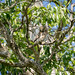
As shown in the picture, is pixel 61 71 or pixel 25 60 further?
pixel 61 71

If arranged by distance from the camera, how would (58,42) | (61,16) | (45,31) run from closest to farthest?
1. (61,16)
2. (58,42)
3. (45,31)

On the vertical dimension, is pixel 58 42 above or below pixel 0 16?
below

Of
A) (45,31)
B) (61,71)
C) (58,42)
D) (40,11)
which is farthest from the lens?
(45,31)

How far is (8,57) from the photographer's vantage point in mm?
2631

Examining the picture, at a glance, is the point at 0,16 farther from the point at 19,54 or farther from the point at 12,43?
the point at 19,54

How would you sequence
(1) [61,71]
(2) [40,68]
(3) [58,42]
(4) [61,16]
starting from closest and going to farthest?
1. (4) [61,16]
2. (2) [40,68]
3. (3) [58,42]
4. (1) [61,71]

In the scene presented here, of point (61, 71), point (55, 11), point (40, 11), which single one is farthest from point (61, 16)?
point (61, 71)

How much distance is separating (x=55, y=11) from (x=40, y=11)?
0.33 metres

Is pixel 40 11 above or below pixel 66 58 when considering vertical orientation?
above

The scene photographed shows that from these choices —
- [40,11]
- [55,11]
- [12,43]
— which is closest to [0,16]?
[12,43]

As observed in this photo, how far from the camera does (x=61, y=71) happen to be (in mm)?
3018

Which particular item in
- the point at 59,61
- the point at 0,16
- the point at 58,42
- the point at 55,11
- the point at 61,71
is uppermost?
the point at 0,16

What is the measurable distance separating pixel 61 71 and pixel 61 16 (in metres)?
1.31

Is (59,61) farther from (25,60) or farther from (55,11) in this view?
(55,11)
